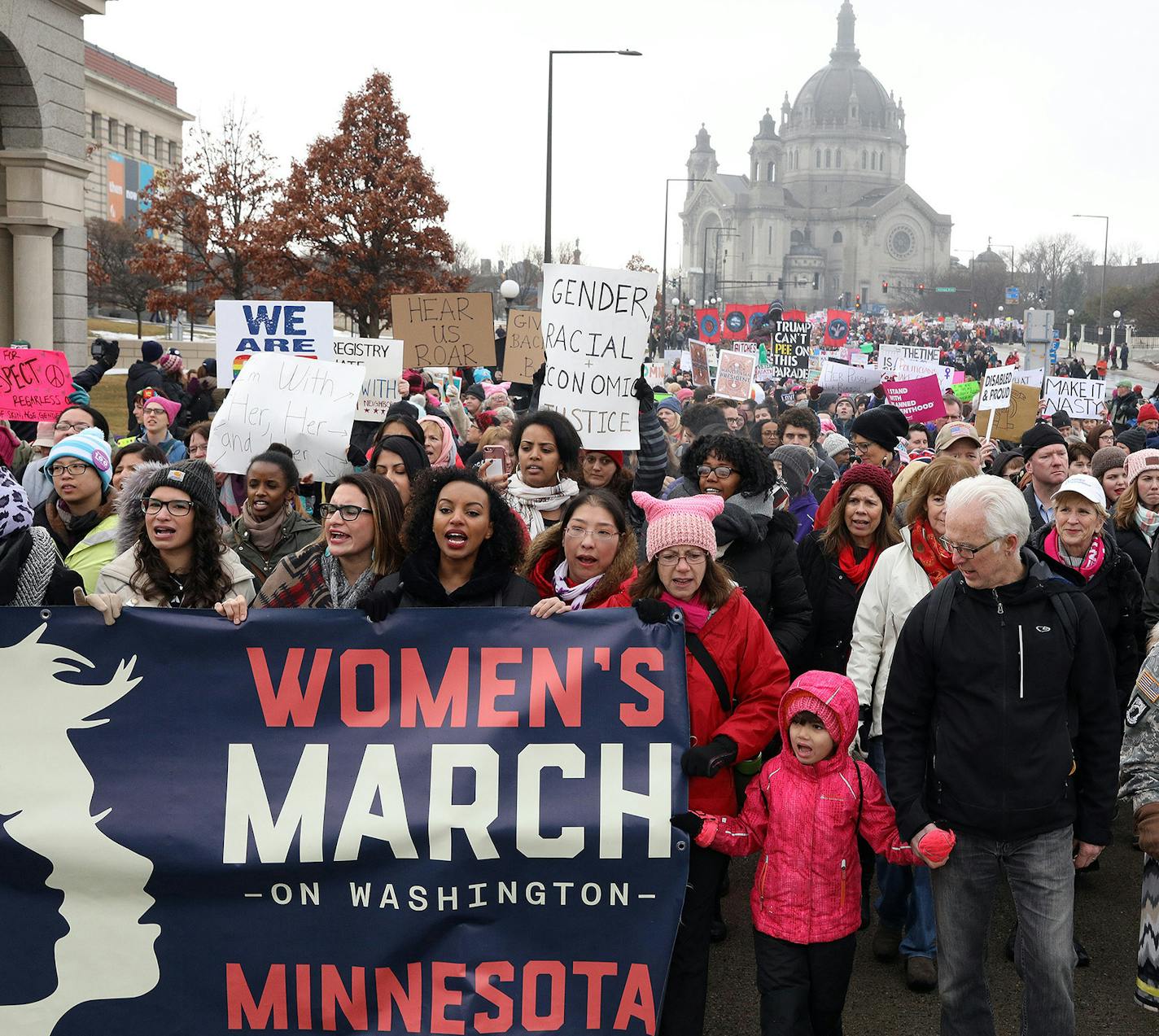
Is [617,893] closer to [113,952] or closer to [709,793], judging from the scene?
[709,793]

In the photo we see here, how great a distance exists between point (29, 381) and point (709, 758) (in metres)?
6.58

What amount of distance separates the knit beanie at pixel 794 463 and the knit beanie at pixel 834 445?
231 centimetres

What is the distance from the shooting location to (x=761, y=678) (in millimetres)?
4090

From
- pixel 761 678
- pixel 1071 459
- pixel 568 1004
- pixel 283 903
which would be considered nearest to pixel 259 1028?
pixel 283 903

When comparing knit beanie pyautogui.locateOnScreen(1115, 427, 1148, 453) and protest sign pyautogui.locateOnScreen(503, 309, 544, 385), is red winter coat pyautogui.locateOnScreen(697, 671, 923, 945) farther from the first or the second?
knit beanie pyautogui.locateOnScreen(1115, 427, 1148, 453)

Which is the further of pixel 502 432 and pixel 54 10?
pixel 54 10

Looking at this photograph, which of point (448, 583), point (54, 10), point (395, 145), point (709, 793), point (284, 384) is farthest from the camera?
point (395, 145)

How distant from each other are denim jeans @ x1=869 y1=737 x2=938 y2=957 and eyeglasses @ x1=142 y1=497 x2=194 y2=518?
253 cm

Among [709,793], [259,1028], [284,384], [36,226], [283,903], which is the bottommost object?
[259,1028]

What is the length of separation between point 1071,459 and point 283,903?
604 centimetres

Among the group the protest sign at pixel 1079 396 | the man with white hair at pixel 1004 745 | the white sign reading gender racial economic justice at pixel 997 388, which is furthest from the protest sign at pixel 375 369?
the protest sign at pixel 1079 396

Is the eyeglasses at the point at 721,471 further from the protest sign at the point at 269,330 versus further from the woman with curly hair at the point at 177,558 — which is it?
the protest sign at the point at 269,330

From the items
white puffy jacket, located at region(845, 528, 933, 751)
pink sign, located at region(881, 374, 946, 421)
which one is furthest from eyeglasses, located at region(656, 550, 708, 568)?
pink sign, located at region(881, 374, 946, 421)

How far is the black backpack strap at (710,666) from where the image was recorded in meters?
4.05
